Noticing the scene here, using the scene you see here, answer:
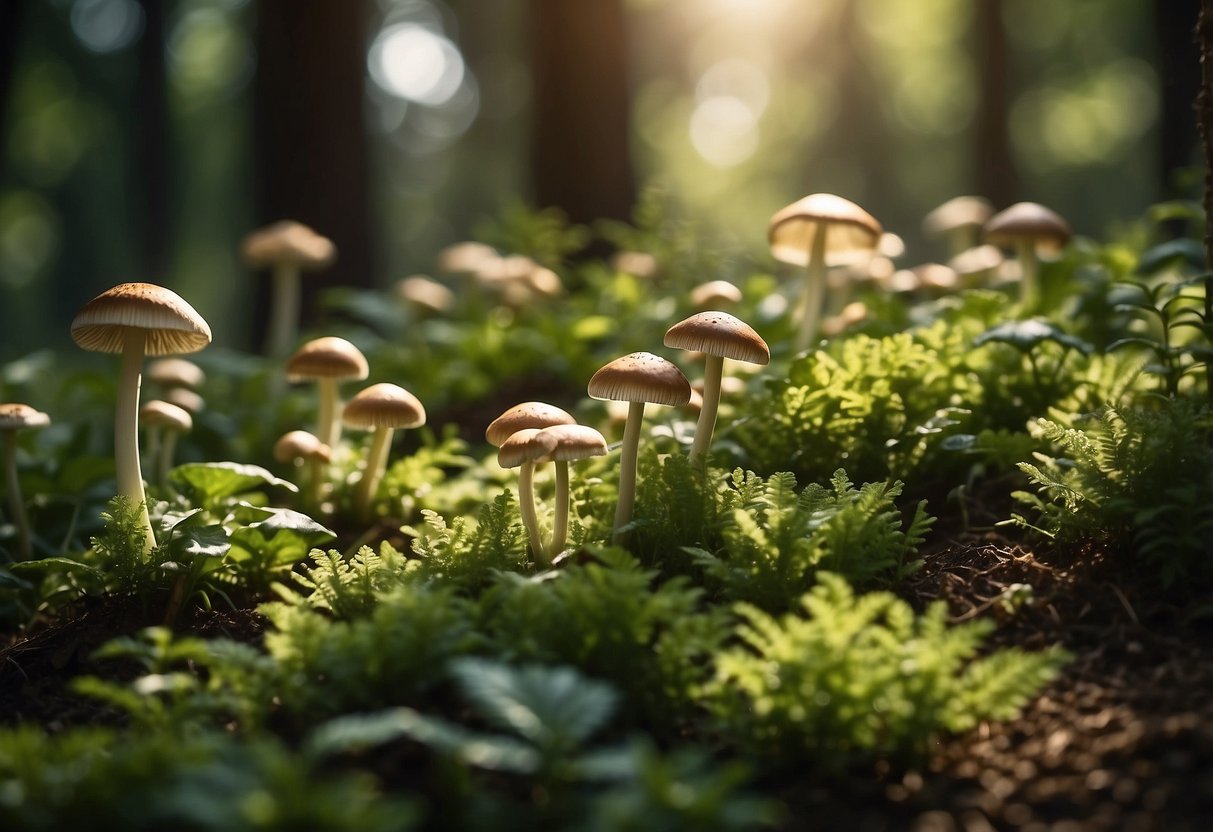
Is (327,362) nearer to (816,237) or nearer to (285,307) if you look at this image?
(816,237)

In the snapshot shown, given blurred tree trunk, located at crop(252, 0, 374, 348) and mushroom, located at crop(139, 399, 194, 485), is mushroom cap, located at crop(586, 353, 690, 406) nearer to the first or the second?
mushroom, located at crop(139, 399, 194, 485)

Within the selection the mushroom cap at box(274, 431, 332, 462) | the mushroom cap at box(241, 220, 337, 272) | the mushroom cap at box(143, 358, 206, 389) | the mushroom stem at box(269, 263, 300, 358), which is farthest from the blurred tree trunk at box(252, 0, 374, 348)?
the mushroom cap at box(274, 431, 332, 462)

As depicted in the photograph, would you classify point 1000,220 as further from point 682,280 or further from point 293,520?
point 293,520

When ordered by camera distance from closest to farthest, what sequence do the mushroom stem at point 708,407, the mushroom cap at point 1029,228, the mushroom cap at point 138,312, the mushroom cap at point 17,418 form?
the mushroom cap at point 138,312
the mushroom stem at point 708,407
the mushroom cap at point 17,418
the mushroom cap at point 1029,228

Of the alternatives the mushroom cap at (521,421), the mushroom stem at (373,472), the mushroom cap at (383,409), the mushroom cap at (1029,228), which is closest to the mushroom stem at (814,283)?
the mushroom cap at (1029,228)

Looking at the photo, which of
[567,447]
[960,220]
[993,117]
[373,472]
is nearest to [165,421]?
[373,472]

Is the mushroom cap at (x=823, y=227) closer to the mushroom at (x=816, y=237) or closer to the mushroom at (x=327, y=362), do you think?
the mushroom at (x=816, y=237)

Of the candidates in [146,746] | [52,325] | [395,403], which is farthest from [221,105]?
[146,746]
